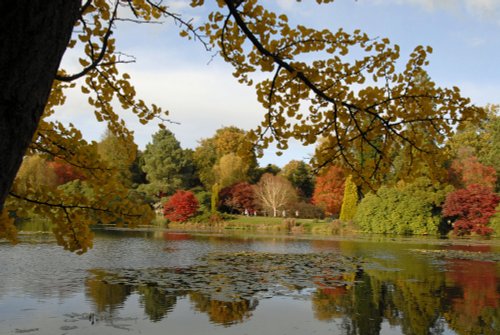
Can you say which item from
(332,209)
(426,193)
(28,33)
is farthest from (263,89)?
(332,209)

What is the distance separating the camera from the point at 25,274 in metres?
8.99

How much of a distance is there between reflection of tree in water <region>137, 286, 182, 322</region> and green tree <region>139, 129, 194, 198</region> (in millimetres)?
28643

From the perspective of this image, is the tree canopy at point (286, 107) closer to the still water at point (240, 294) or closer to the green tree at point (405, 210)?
the still water at point (240, 294)

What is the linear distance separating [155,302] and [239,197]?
27555 mm

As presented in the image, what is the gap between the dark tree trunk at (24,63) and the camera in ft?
2.94

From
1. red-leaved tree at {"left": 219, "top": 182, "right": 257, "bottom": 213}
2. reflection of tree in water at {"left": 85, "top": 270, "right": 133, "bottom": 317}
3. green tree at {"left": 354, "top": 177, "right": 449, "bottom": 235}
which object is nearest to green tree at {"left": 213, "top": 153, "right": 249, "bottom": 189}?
red-leaved tree at {"left": 219, "top": 182, "right": 257, "bottom": 213}

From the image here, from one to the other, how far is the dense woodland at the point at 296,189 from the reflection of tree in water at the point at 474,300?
29.7ft

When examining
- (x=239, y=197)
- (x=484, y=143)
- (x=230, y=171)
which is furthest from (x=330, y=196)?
(x=484, y=143)

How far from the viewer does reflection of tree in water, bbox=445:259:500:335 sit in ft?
19.7

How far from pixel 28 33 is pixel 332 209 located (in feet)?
107

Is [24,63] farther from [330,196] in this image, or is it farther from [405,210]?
[330,196]

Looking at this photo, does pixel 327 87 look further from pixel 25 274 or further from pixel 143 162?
pixel 143 162

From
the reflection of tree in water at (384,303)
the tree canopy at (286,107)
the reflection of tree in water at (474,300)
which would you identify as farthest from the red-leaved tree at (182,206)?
the tree canopy at (286,107)

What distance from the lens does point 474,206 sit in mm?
24828
